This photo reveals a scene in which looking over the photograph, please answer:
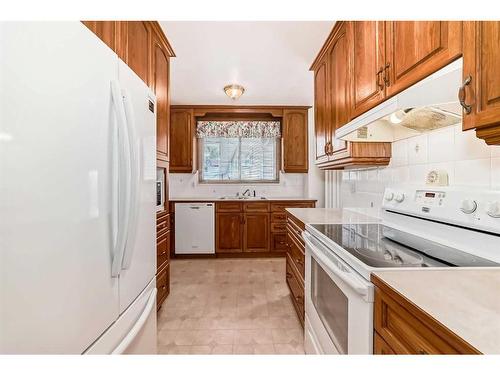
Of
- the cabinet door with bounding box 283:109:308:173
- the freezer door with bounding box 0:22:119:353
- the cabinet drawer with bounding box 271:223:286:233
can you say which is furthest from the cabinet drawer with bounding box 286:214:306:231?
the cabinet door with bounding box 283:109:308:173

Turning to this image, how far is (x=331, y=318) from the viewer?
3.98 ft

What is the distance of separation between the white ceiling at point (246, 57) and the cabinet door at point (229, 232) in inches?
68.3

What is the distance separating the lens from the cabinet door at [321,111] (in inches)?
91.5

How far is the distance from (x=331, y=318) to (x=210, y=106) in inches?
142

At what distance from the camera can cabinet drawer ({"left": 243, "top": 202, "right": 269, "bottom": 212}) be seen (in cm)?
389

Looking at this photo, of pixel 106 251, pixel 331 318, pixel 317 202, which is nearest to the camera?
pixel 106 251

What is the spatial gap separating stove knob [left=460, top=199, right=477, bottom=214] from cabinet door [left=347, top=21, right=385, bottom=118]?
66cm

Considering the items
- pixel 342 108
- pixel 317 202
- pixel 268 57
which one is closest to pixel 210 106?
pixel 268 57

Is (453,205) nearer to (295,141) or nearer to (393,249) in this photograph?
(393,249)

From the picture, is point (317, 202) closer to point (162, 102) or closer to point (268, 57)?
point (268, 57)

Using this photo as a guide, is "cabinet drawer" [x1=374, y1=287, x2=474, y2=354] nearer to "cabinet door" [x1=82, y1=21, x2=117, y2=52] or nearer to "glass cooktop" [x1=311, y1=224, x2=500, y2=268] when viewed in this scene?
"glass cooktop" [x1=311, y1=224, x2=500, y2=268]

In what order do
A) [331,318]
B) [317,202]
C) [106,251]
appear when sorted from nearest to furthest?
[106,251] → [331,318] → [317,202]

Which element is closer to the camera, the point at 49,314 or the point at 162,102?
the point at 49,314
